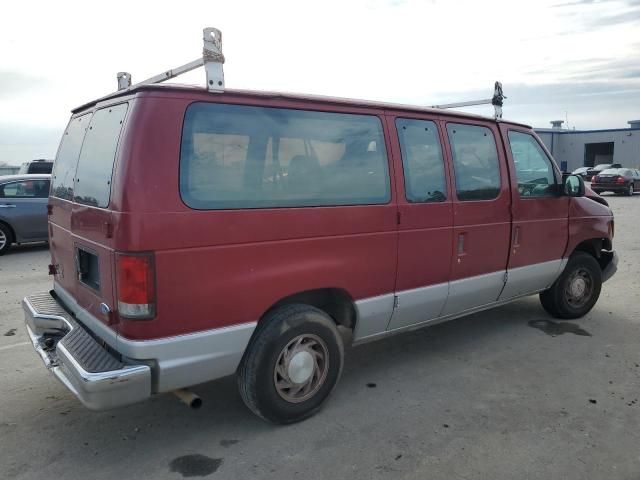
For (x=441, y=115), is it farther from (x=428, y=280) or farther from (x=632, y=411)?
(x=632, y=411)

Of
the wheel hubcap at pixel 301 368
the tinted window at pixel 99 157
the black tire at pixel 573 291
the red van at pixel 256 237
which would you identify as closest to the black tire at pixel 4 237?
the red van at pixel 256 237

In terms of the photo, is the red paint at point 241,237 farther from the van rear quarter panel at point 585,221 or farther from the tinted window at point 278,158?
the van rear quarter panel at point 585,221

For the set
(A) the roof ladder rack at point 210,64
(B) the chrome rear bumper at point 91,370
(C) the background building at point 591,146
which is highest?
(C) the background building at point 591,146

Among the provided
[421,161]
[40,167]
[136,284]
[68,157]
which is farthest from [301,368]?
[40,167]

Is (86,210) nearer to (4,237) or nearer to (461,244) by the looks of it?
(461,244)

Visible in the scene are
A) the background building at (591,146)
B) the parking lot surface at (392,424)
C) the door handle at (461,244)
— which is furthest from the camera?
the background building at (591,146)

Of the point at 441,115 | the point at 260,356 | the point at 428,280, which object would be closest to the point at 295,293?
the point at 260,356

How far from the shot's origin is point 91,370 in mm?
2752

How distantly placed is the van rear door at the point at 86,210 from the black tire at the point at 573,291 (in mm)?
4527

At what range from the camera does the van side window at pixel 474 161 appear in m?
4.29

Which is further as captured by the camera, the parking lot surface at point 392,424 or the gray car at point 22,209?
the gray car at point 22,209

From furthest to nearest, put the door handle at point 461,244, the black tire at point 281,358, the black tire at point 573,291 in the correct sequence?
the black tire at point 573,291, the door handle at point 461,244, the black tire at point 281,358

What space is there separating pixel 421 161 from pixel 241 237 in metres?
1.71

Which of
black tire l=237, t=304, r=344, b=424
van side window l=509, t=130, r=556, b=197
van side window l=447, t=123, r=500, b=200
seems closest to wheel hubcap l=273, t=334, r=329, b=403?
black tire l=237, t=304, r=344, b=424
